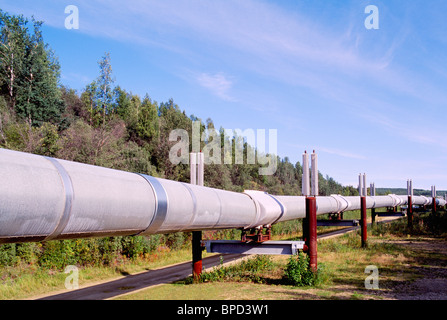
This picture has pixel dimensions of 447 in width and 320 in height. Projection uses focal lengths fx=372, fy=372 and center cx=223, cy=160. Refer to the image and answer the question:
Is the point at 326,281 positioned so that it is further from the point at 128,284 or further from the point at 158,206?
the point at 158,206

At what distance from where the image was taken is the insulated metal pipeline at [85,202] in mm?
3656

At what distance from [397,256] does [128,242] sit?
590 inches

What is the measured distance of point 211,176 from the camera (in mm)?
51344

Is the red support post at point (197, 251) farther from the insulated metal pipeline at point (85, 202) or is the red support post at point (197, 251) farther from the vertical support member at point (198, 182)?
the insulated metal pipeline at point (85, 202)

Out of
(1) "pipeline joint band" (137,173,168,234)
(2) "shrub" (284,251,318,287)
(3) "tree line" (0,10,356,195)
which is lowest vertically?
(2) "shrub" (284,251,318,287)

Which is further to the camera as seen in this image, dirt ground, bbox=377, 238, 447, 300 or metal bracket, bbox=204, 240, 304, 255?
metal bracket, bbox=204, 240, 304, 255

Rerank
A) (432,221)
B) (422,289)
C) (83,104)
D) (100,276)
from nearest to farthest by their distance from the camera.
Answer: (422,289), (100,276), (432,221), (83,104)

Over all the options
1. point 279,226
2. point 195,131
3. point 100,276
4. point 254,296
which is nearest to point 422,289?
point 254,296

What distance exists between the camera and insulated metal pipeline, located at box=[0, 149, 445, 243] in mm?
3656

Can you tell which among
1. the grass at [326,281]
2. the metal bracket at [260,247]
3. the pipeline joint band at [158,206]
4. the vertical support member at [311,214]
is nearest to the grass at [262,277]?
the grass at [326,281]

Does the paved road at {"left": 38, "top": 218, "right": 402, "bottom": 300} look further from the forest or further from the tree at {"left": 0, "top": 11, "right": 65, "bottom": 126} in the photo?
the tree at {"left": 0, "top": 11, "right": 65, "bottom": 126}

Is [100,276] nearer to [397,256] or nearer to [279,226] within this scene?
[397,256]

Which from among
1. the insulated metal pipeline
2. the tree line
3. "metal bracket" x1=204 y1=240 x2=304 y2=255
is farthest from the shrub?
the tree line

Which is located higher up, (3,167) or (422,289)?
(3,167)
